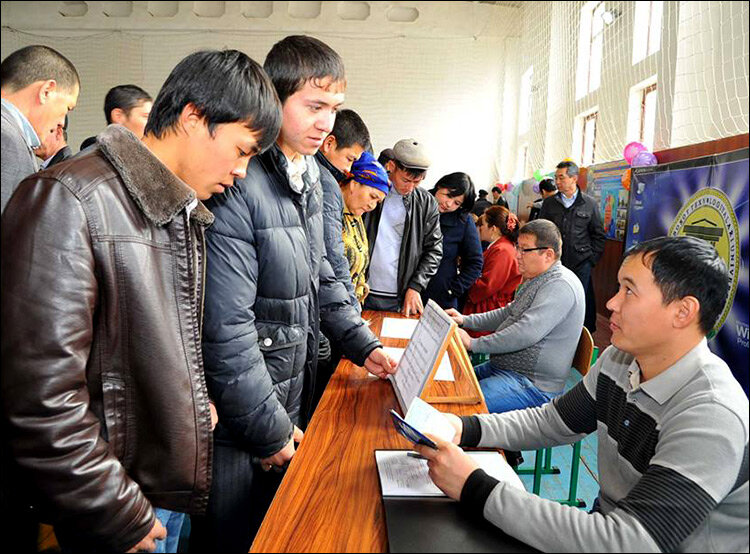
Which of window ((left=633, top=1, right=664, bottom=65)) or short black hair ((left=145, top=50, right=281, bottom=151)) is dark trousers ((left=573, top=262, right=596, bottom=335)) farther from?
short black hair ((left=145, top=50, right=281, bottom=151))

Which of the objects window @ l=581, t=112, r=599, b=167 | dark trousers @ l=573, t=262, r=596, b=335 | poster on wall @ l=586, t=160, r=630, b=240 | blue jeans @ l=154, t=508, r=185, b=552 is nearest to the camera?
blue jeans @ l=154, t=508, r=185, b=552

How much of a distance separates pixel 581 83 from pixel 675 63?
97.5 inches

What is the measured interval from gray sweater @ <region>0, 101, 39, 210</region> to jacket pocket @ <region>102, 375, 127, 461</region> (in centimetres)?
31

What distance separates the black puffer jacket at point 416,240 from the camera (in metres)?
2.95

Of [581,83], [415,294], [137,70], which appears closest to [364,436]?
[415,294]

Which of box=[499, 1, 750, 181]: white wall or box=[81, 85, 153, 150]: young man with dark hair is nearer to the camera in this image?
box=[81, 85, 153, 150]: young man with dark hair

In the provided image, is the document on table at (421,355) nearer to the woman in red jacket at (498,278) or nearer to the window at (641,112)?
the woman in red jacket at (498,278)

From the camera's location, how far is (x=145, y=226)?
2.88ft

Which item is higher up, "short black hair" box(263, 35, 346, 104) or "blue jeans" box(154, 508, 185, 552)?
"short black hair" box(263, 35, 346, 104)

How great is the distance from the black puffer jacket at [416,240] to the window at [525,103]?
6091 mm

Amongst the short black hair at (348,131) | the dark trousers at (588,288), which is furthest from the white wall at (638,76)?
the short black hair at (348,131)

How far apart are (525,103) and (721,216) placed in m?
7.10

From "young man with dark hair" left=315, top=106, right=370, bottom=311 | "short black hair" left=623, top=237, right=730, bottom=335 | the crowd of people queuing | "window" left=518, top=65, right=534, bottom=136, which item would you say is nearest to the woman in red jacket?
"young man with dark hair" left=315, top=106, right=370, bottom=311

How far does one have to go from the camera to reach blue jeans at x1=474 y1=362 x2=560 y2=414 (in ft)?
7.22
